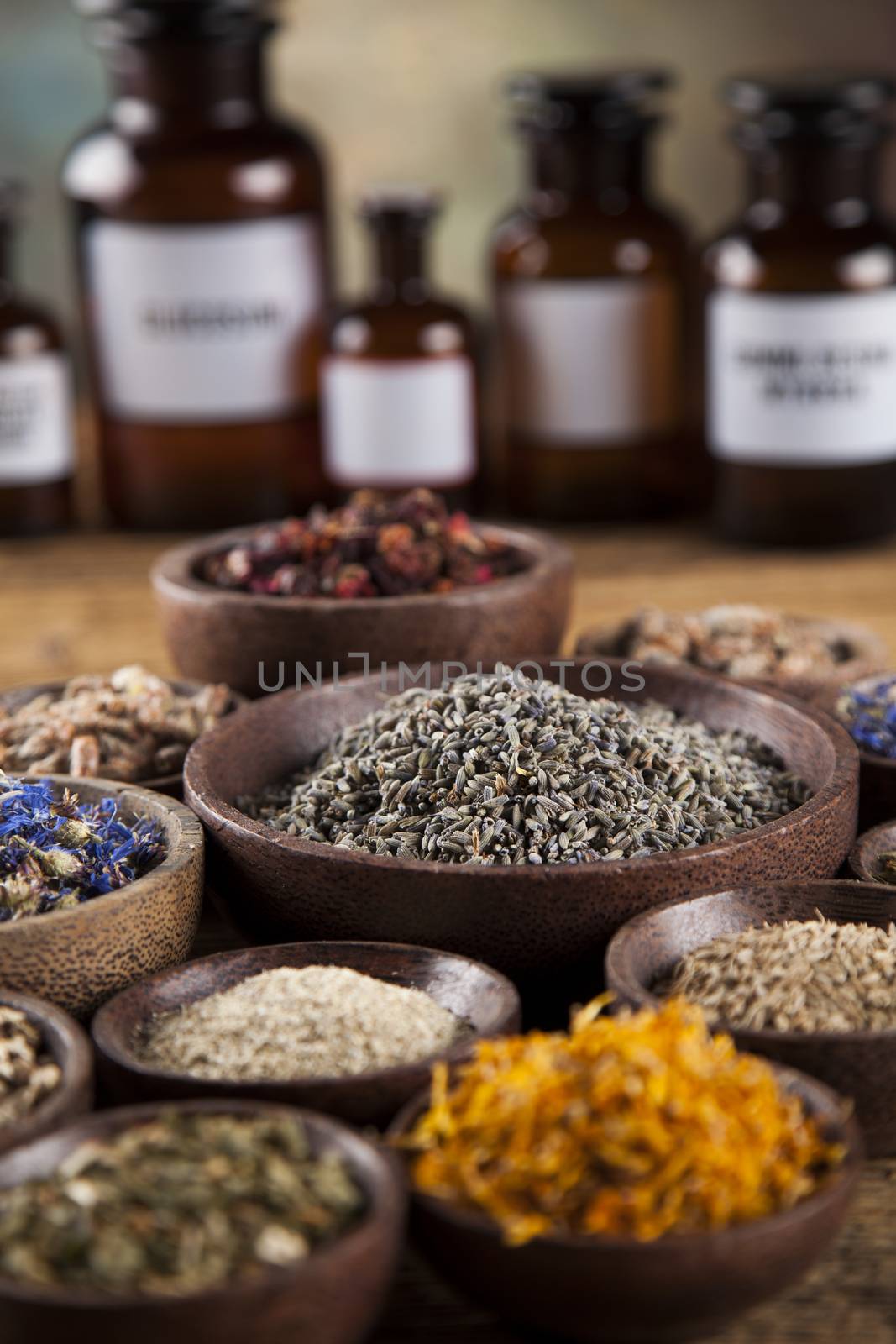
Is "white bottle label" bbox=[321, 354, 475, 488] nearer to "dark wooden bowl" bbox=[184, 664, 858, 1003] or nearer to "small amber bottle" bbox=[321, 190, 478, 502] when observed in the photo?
"small amber bottle" bbox=[321, 190, 478, 502]

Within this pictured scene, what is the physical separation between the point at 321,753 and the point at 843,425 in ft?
2.63

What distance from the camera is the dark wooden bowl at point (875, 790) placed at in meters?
1.03

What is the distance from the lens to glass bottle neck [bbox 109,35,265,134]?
1.71 m

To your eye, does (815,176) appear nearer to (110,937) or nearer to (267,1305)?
(110,937)

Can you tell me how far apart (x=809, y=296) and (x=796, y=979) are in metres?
0.97

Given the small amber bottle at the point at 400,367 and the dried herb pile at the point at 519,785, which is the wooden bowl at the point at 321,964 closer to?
the dried herb pile at the point at 519,785

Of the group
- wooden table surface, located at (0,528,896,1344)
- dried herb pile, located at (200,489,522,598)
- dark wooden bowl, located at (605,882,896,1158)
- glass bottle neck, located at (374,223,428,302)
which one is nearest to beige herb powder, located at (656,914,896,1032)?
dark wooden bowl, located at (605,882,896,1158)

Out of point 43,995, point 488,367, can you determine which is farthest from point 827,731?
point 488,367

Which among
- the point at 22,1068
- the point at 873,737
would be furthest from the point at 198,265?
the point at 22,1068

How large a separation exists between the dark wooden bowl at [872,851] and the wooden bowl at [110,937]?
33 cm

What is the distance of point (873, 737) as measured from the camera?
1.07m

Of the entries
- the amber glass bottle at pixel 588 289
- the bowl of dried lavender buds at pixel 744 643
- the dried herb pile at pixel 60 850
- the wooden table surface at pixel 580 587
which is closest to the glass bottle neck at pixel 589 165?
the amber glass bottle at pixel 588 289

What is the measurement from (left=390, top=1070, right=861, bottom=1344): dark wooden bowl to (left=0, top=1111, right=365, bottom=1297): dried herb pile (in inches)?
1.7

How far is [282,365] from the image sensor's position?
180cm
